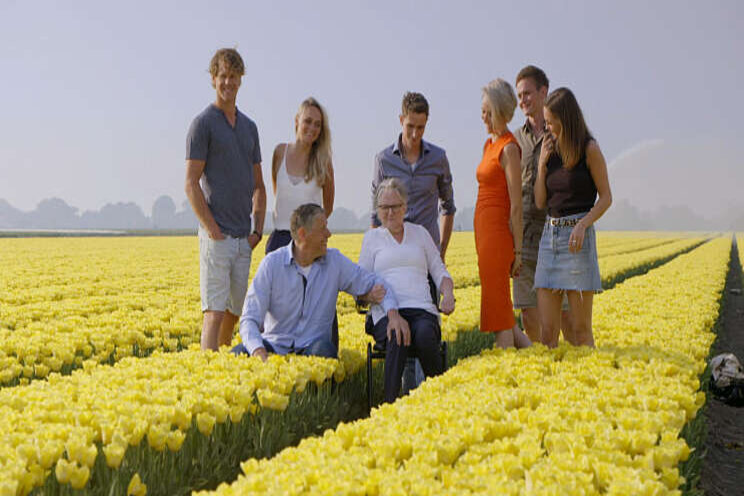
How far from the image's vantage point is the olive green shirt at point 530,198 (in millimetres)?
5407

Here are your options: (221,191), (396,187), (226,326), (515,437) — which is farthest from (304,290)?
(515,437)

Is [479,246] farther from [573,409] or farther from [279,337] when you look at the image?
[573,409]

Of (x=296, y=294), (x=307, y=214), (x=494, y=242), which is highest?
(x=307, y=214)

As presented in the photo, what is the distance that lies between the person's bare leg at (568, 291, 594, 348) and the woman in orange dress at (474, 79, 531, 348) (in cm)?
50

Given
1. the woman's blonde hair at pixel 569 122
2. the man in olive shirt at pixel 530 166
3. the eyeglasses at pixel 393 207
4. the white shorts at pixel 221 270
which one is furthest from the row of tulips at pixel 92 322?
the woman's blonde hair at pixel 569 122

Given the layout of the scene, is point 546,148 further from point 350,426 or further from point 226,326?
point 226,326

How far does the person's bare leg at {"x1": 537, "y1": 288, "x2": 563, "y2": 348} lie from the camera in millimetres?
4867

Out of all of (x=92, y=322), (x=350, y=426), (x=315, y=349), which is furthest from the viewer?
(x=92, y=322)

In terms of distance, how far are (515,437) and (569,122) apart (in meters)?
2.68

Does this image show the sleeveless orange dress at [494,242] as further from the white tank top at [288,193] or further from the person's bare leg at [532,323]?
the white tank top at [288,193]

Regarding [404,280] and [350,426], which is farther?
[404,280]

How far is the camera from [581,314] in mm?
4816

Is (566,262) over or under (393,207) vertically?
under

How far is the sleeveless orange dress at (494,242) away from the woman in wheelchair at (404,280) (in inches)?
16.0
